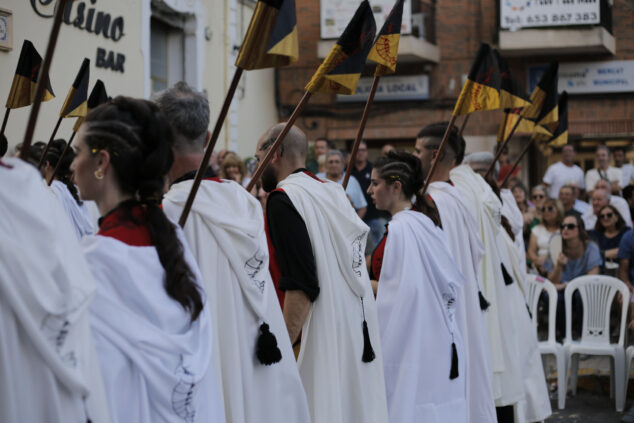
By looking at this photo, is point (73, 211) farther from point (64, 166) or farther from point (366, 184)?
point (366, 184)

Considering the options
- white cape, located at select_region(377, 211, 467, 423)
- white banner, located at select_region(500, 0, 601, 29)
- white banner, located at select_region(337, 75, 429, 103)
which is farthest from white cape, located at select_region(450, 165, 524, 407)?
white banner, located at select_region(337, 75, 429, 103)

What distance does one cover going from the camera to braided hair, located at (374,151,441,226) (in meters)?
5.19

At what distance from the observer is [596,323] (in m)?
8.45

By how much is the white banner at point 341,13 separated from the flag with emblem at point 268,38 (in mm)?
14103

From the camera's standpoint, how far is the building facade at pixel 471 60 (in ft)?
56.6

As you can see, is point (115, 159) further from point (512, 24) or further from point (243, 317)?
point (512, 24)

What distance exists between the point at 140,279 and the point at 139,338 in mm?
167

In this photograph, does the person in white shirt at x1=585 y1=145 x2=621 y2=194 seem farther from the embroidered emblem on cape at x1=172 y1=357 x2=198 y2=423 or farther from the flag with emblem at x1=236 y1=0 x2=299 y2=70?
the embroidered emblem on cape at x1=172 y1=357 x2=198 y2=423

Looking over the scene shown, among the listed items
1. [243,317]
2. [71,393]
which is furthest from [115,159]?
[243,317]

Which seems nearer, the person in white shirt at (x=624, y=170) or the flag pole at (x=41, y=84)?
the flag pole at (x=41, y=84)

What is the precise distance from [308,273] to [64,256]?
6.48ft

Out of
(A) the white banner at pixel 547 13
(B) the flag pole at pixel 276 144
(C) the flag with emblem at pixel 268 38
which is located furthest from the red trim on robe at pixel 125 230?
(A) the white banner at pixel 547 13

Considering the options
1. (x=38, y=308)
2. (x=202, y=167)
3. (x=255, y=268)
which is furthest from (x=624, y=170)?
(x=38, y=308)

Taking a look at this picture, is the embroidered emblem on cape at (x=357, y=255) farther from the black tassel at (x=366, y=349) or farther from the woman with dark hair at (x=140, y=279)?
the woman with dark hair at (x=140, y=279)
